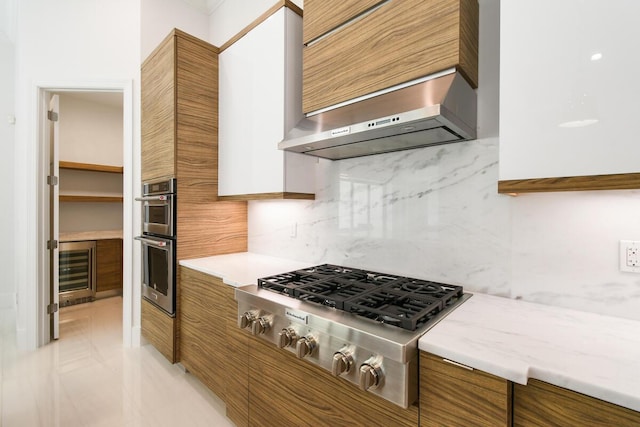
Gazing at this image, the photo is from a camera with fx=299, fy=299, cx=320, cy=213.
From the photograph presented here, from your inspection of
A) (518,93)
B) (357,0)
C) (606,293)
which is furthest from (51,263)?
(606,293)

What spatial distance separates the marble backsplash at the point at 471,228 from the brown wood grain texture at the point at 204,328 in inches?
26.8

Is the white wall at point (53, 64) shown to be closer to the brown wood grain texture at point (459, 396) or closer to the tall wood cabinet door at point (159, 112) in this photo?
the tall wood cabinet door at point (159, 112)

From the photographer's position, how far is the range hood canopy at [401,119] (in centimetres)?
112

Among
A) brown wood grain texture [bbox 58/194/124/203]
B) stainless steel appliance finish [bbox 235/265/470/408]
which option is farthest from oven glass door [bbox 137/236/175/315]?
brown wood grain texture [bbox 58/194/124/203]

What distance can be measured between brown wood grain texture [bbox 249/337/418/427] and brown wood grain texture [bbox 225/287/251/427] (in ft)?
0.16

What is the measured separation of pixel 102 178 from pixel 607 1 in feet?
18.4

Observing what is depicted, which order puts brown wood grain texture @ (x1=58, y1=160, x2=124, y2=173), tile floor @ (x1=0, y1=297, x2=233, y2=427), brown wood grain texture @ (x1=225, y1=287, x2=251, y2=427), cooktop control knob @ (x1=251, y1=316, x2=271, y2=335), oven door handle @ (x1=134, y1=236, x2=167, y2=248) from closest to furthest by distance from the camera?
1. cooktop control knob @ (x1=251, y1=316, x2=271, y2=335)
2. brown wood grain texture @ (x1=225, y1=287, x2=251, y2=427)
3. tile floor @ (x1=0, y1=297, x2=233, y2=427)
4. oven door handle @ (x1=134, y1=236, x2=167, y2=248)
5. brown wood grain texture @ (x1=58, y1=160, x2=124, y2=173)

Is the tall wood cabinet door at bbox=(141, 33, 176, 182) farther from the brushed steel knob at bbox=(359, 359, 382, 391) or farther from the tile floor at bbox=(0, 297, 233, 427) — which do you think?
the brushed steel knob at bbox=(359, 359, 382, 391)

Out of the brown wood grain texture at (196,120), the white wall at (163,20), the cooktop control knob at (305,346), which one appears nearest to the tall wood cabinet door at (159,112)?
the brown wood grain texture at (196,120)

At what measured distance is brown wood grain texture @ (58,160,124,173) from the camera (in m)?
3.96

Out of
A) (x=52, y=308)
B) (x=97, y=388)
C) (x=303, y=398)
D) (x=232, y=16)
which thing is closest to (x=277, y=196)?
(x=303, y=398)

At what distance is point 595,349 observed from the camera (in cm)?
83

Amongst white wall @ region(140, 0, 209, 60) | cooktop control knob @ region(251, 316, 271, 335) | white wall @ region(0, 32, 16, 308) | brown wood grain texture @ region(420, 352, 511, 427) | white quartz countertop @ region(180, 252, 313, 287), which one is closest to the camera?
brown wood grain texture @ region(420, 352, 511, 427)

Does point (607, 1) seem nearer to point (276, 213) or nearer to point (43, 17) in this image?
point (276, 213)
